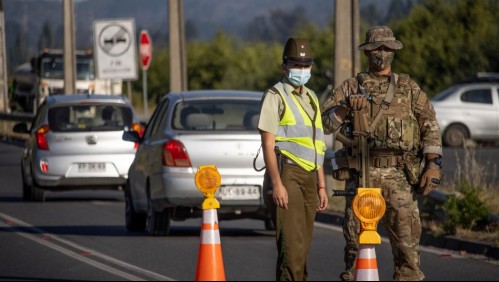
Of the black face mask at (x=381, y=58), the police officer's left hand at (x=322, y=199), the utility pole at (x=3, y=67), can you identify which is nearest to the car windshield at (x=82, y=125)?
the police officer's left hand at (x=322, y=199)

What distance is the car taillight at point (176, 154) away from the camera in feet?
51.0

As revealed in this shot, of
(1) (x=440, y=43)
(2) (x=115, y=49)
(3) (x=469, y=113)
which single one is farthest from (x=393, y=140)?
(1) (x=440, y=43)

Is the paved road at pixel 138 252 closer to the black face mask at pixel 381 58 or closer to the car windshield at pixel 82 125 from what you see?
the car windshield at pixel 82 125

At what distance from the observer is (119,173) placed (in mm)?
21109

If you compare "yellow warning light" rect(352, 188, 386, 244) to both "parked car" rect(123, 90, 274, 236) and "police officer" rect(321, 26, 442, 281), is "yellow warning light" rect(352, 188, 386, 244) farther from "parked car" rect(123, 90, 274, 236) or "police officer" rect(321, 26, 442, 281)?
"parked car" rect(123, 90, 274, 236)

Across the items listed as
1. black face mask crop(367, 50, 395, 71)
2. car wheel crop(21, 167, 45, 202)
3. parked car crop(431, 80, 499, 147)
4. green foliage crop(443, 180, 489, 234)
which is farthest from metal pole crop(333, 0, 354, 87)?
parked car crop(431, 80, 499, 147)

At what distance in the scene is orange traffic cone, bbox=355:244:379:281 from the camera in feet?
24.5

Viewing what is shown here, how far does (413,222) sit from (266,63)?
90.0 meters

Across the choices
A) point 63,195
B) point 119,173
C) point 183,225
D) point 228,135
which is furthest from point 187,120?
point 63,195

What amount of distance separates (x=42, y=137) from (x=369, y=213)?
14.5 m

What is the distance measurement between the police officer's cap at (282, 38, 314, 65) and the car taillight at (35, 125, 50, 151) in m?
12.1

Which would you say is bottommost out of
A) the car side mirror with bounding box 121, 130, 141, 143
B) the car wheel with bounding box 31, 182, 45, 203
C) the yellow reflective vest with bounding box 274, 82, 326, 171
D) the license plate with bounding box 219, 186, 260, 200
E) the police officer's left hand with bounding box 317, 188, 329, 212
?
the car wheel with bounding box 31, 182, 45, 203

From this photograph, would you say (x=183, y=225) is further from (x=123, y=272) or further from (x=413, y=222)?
(x=413, y=222)

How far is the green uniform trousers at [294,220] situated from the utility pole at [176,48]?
21040 mm
